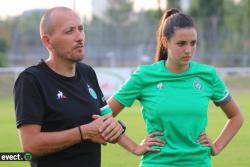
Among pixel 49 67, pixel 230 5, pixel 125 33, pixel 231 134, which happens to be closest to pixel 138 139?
pixel 231 134

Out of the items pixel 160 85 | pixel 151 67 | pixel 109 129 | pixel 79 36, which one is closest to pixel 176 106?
pixel 160 85

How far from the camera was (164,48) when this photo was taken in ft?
16.6

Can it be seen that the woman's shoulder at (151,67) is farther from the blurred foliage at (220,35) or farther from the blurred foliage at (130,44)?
the blurred foliage at (220,35)

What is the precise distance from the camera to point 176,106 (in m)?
4.75

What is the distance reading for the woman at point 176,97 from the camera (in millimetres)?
4734

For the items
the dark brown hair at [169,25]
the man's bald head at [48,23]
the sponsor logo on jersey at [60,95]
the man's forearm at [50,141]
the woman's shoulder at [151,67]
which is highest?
the man's bald head at [48,23]

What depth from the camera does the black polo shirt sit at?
4.10 m

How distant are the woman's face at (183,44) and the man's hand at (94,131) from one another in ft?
3.06

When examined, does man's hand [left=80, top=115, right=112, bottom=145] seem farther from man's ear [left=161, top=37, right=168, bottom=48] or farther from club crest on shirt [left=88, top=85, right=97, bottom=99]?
man's ear [left=161, top=37, right=168, bottom=48]

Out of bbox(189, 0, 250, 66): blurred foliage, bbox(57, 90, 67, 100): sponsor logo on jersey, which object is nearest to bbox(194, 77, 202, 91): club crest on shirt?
bbox(57, 90, 67, 100): sponsor logo on jersey

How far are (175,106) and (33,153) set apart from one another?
1170 millimetres

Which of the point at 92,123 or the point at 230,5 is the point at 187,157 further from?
the point at 230,5

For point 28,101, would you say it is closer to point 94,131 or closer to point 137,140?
point 94,131

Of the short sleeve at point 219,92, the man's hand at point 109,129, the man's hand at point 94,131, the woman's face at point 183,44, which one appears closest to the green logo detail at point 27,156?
the man's hand at point 94,131
